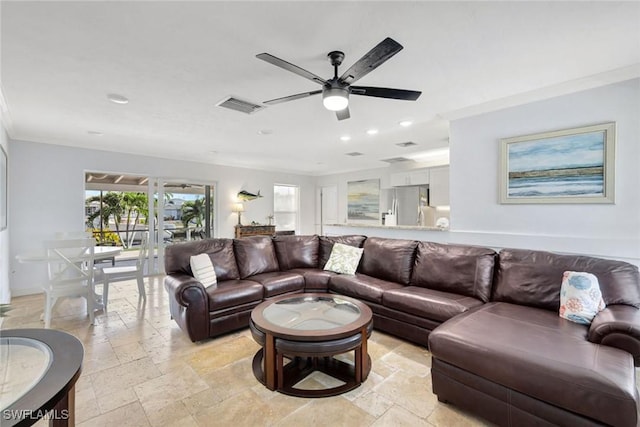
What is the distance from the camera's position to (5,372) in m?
0.89

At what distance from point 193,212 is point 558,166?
21.6ft

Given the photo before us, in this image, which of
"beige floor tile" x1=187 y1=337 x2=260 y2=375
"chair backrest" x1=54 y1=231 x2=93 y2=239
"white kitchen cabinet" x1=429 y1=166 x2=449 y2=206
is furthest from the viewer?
"white kitchen cabinet" x1=429 y1=166 x2=449 y2=206

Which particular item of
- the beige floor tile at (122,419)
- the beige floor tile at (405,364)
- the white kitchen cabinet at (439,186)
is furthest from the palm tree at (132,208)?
the beige floor tile at (405,364)

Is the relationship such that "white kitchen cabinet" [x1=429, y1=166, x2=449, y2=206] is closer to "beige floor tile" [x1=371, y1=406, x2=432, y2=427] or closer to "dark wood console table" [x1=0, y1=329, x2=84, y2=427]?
"beige floor tile" [x1=371, y1=406, x2=432, y2=427]

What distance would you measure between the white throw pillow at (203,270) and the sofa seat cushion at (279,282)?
496 millimetres

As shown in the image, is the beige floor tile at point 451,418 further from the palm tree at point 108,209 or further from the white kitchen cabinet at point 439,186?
the palm tree at point 108,209

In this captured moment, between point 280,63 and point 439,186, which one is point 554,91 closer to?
point 280,63

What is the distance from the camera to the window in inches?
323

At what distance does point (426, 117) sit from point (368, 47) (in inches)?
75.1

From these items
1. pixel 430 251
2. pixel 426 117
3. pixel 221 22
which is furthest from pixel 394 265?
pixel 221 22

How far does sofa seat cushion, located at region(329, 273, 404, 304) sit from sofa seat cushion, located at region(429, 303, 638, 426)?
105cm

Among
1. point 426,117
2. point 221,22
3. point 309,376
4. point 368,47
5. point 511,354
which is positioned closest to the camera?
point 511,354

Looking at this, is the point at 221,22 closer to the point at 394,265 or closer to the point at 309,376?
the point at 309,376

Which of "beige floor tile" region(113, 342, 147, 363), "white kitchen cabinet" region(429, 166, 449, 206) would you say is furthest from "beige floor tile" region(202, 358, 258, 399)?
"white kitchen cabinet" region(429, 166, 449, 206)
